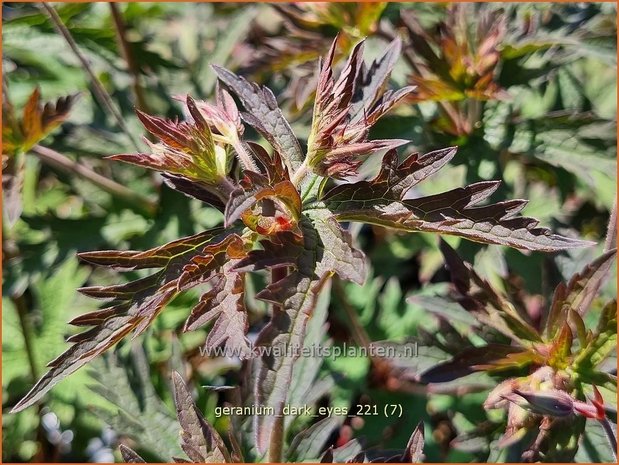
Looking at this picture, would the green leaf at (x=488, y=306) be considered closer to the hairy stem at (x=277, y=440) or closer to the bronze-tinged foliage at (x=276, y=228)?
the bronze-tinged foliage at (x=276, y=228)

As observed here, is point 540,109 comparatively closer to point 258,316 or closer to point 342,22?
point 342,22

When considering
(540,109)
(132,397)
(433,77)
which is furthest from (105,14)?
(540,109)

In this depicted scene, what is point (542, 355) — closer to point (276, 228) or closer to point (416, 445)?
point (416, 445)

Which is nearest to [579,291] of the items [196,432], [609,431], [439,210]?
[609,431]

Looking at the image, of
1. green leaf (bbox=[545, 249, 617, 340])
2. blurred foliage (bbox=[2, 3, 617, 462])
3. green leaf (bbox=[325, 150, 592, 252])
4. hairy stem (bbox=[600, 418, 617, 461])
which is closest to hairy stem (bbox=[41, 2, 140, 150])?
blurred foliage (bbox=[2, 3, 617, 462])

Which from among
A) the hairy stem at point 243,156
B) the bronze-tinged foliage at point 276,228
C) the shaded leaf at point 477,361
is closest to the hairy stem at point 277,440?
the bronze-tinged foliage at point 276,228

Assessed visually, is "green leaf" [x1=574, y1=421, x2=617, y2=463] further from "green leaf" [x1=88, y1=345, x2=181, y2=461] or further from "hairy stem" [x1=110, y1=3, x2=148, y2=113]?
"hairy stem" [x1=110, y1=3, x2=148, y2=113]
